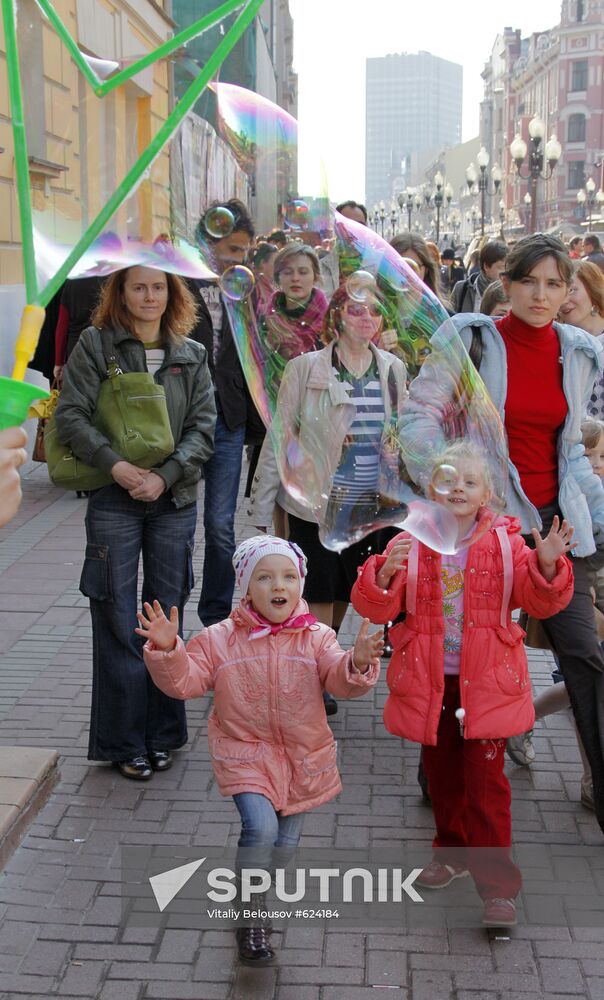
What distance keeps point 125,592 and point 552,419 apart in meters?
1.67

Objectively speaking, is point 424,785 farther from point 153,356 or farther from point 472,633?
point 153,356

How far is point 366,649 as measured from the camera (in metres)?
3.27

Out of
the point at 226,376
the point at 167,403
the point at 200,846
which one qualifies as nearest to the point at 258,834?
the point at 200,846

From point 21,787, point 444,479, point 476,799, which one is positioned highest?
Result: point 444,479

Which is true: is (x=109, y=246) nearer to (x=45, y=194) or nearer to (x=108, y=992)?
(x=45, y=194)

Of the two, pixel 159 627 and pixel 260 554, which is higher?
pixel 260 554

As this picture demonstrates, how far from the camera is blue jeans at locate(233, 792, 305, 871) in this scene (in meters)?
3.31

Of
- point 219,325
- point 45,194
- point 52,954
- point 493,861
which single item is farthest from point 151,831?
point 219,325

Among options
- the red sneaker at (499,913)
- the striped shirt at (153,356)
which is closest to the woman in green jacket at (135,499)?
the striped shirt at (153,356)

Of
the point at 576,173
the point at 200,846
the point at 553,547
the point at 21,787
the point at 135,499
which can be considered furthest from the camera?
the point at 576,173

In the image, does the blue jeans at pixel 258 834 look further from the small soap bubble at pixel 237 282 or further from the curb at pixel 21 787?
the small soap bubble at pixel 237 282

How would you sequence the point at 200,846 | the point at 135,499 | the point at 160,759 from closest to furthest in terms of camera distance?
the point at 200,846 → the point at 135,499 → the point at 160,759

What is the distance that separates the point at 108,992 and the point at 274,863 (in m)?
0.56

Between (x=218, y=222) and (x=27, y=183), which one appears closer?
(x=27, y=183)
